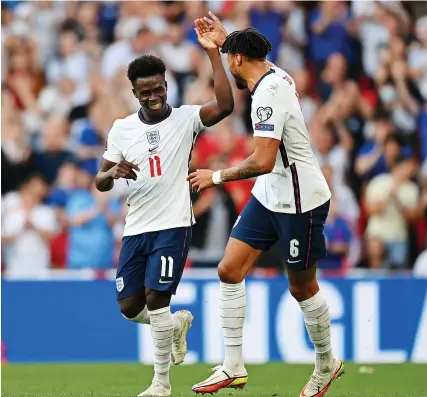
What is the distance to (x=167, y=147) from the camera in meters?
8.38

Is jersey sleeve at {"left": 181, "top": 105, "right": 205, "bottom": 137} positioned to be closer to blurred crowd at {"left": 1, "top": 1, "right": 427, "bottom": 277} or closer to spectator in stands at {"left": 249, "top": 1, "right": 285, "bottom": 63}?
blurred crowd at {"left": 1, "top": 1, "right": 427, "bottom": 277}

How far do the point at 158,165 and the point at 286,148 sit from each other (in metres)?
1.05

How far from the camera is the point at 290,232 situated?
7.96 meters

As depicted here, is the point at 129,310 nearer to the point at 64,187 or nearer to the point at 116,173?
the point at 116,173

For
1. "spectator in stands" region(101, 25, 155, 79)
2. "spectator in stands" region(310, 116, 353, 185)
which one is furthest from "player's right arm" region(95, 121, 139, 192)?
"spectator in stands" region(101, 25, 155, 79)

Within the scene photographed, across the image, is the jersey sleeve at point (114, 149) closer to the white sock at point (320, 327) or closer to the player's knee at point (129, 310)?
the player's knee at point (129, 310)

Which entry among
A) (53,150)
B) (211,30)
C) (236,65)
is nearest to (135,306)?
(236,65)

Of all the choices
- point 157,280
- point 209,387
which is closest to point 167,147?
point 157,280

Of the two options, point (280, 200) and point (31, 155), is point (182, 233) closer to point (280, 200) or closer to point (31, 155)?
point (280, 200)

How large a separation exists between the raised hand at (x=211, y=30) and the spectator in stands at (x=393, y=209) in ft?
18.8

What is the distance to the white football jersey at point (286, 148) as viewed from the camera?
7.68m

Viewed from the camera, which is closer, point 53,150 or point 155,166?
point 155,166

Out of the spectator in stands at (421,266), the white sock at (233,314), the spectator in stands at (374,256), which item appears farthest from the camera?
the spectator in stands at (374,256)

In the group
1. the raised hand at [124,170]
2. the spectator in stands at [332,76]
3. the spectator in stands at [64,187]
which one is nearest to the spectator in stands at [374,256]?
the spectator in stands at [332,76]
